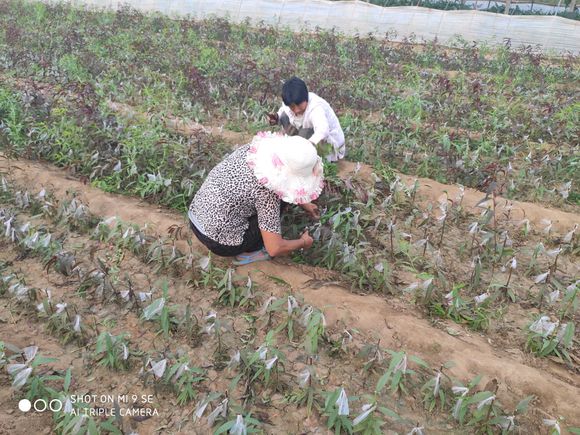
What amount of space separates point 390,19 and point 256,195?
11.7 metres

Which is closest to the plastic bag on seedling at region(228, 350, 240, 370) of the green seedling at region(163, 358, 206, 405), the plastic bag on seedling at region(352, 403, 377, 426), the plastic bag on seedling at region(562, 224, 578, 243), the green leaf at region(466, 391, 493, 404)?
the green seedling at region(163, 358, 206, 405)

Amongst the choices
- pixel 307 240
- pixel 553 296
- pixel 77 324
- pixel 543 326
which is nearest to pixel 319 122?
pixel 307 240

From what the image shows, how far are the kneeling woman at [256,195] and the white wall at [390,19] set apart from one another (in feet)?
34.6

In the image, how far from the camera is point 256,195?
8.71 ft

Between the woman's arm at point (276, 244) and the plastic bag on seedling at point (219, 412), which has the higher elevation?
the woman's arm at point (276, 244)

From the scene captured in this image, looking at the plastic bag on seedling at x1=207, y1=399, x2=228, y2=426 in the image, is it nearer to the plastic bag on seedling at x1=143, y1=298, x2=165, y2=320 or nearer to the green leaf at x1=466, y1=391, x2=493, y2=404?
the plastic bag on seedling at x1=143, y1=298, x2=165, y2=320

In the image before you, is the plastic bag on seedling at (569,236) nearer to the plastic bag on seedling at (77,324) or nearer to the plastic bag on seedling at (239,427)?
the plastic bag on seedling at (239,427)

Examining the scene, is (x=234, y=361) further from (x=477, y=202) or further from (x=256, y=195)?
(x=477, y=202)

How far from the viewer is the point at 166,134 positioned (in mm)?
4578

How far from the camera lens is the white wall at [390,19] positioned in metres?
11.6

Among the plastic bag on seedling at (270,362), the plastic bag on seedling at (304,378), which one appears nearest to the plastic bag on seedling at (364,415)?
the plastic bag on seedling at (304,378)

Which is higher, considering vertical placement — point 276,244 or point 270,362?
point 276,244

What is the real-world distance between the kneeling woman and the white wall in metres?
10.6

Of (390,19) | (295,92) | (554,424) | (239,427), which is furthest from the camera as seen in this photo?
(390,19)
